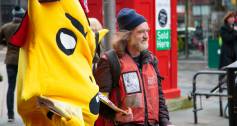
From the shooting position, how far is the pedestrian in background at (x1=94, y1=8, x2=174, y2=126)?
13.5 ft

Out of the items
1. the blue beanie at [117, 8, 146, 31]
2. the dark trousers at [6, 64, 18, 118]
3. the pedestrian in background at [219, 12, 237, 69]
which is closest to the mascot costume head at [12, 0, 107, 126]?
the blue beanie at [117, 8, 146, 31]

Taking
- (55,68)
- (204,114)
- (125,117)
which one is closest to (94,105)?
(55,68)

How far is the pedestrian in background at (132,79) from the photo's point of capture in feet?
13.5

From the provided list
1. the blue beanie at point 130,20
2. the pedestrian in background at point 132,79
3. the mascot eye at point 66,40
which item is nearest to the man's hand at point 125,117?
the pedestrian in background at point 132,79

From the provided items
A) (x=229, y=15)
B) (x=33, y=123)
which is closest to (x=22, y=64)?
(x=33, y=123)

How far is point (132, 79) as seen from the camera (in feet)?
13.5

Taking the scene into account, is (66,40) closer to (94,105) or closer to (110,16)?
(94,105)

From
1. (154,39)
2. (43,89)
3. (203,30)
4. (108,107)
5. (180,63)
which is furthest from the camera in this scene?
(203,30)

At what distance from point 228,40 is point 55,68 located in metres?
9.24

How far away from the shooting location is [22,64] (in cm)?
331

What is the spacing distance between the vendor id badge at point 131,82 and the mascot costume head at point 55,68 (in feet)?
2.22

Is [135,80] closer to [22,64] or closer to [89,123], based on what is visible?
[89,123]

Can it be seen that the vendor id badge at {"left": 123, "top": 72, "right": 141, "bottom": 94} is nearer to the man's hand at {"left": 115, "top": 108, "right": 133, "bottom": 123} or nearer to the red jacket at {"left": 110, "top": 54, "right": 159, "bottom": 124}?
the red jacket at {"left": 110, "top": 54, "right": 159, "bottom": 124}

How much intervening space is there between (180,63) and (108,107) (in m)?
20.0
